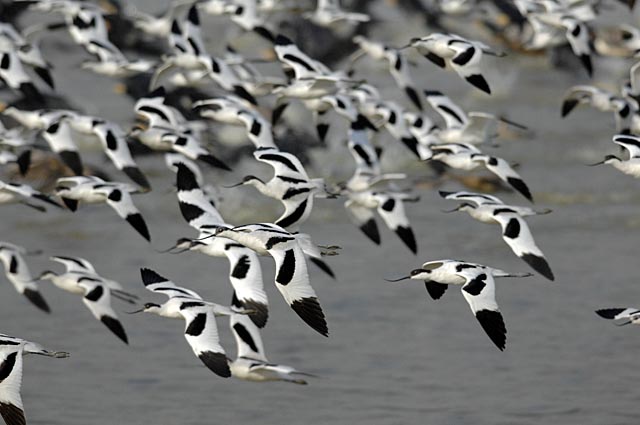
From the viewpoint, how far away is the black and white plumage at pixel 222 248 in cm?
993

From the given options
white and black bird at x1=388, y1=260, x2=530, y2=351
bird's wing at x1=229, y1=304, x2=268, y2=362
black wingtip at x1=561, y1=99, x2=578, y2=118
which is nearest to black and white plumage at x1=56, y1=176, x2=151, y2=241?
bird's wing at x1=229, y1=304, x2=268, y2=362

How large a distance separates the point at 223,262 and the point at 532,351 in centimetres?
361

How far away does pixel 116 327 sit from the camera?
11.2 metres

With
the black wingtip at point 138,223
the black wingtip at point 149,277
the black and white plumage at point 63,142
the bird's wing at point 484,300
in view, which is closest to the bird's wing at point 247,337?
the black wingtip at point 149,277

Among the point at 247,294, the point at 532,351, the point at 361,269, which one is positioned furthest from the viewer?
the point at 361,269

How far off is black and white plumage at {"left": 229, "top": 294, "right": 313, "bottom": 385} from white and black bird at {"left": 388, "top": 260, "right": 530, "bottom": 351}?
864 mm

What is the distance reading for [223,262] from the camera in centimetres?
1452

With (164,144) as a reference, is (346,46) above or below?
below

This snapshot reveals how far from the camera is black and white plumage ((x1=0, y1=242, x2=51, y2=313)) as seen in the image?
12070mm

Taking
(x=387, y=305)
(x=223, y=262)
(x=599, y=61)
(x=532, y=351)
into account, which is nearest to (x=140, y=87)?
(x=223, y=262)

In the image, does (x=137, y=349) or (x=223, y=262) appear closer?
(x=137, y=349)

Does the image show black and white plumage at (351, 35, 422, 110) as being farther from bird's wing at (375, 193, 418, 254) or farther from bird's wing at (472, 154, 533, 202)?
bird's wing at (472, 154, 533, 202)

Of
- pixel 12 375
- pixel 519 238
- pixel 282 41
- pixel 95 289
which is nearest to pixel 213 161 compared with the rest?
pixel 95 289

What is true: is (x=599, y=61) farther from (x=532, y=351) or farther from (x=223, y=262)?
(x=532, y=351)
